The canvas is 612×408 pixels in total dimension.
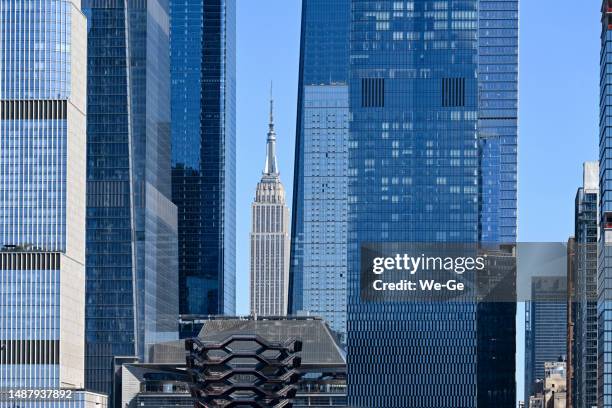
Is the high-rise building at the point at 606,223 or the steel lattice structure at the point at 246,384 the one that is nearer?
the steel lattice structure at the point at 246,384

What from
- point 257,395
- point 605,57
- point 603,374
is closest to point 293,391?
point 257,395

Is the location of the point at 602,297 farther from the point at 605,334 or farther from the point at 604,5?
the point at 604,5

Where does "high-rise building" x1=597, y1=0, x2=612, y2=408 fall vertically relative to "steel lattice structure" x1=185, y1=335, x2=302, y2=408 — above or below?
above

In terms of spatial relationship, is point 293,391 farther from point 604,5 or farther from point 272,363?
point 604,5

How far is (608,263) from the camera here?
17625 centimetres

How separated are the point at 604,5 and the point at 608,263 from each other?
70.6ft

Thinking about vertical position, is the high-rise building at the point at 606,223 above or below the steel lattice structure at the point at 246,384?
above

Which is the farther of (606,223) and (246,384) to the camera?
(606,223)

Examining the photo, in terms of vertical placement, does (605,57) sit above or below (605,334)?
above

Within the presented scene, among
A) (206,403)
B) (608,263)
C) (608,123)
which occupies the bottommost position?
(206,403)

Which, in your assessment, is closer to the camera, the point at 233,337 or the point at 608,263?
the point at 233,337

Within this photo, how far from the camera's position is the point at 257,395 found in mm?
167375

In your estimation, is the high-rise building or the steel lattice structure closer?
the steel lattice structure

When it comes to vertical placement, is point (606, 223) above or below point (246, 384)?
above
